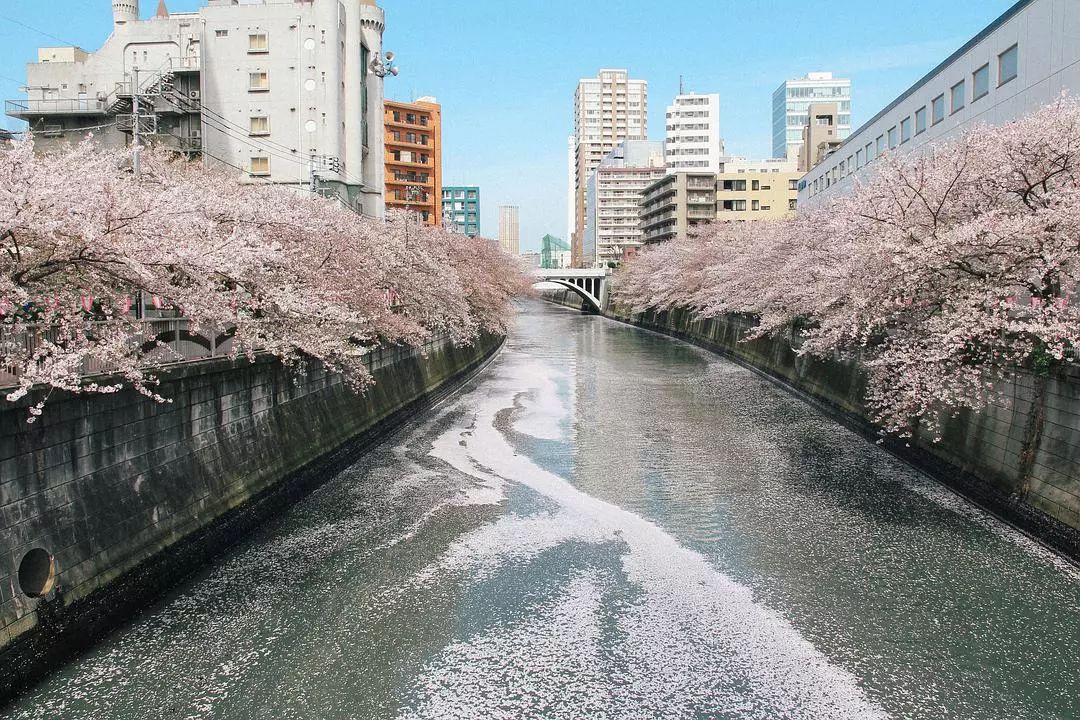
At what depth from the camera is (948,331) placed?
52.6 feet

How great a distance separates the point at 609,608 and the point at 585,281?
348 feet

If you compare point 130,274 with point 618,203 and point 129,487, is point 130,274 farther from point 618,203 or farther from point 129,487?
point 618,203

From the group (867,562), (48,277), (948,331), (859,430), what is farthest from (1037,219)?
(48,277)

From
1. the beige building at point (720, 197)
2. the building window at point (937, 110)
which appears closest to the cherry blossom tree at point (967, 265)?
the building window at point (937, 110)

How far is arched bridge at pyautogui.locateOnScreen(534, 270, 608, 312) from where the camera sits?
10906cm

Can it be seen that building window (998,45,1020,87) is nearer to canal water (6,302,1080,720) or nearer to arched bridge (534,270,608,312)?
canal water (6,302,1080,720)

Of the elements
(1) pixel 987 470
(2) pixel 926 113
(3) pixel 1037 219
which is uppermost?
(2) pixel 926 113

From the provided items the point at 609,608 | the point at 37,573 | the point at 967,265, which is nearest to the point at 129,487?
the point at 37,573

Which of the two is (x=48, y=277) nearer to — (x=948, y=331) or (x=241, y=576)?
(x=241, y=576)

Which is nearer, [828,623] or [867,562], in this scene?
[828,623]

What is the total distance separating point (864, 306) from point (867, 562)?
6.99 meters

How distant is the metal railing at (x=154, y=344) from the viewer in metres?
10.2

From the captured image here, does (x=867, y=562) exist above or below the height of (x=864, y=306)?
below

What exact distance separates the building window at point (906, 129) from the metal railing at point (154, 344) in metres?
36.4
